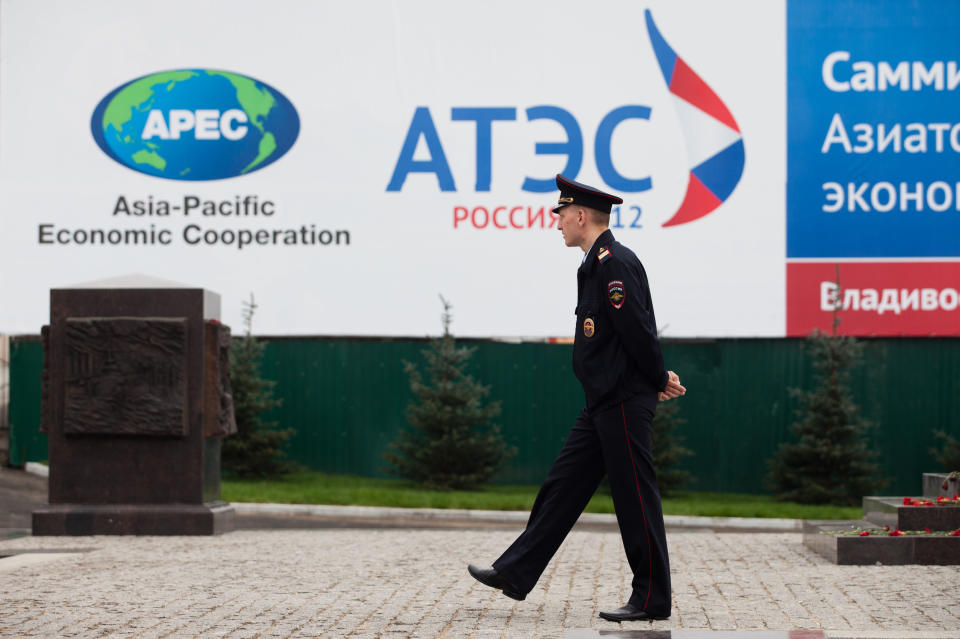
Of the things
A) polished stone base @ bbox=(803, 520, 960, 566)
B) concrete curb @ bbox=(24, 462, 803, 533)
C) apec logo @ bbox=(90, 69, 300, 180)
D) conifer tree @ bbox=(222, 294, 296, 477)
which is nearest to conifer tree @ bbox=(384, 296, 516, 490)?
conifer tree @ bbox=(222, 294, 296, 477)

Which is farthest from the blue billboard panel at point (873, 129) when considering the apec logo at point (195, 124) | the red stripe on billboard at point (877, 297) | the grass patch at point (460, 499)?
the apec logo at point (195, 124)

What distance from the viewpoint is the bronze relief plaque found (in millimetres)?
11133

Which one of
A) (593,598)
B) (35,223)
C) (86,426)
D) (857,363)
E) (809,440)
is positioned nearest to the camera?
(593,598)

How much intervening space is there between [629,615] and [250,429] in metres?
13.8

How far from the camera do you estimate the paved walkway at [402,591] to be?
5.98 metres

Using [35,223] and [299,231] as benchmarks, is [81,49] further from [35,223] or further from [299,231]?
[299,231]

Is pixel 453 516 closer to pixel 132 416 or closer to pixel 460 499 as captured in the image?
pixel 460 499

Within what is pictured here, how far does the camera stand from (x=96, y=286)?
11.5m

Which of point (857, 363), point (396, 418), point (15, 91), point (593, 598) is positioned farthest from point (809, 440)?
point (15, 91)

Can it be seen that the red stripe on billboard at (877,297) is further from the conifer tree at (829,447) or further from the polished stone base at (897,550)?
the polished stone base at (897,550)

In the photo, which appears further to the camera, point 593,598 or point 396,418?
point 396,418

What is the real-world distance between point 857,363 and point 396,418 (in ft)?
24.3

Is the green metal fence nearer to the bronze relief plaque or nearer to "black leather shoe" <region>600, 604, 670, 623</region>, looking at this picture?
the bronze relief plaque

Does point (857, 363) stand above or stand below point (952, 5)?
below
